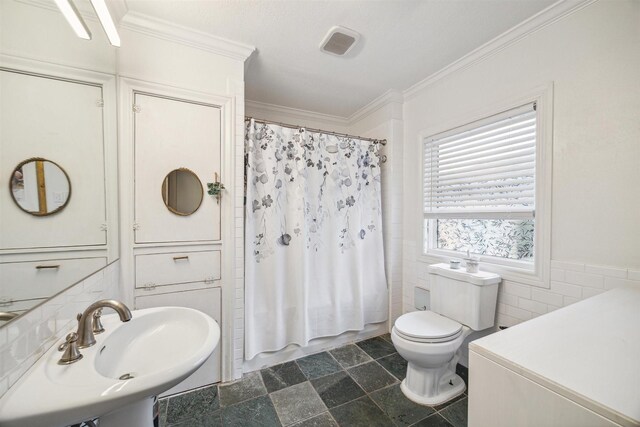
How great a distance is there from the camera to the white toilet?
1.60 metres

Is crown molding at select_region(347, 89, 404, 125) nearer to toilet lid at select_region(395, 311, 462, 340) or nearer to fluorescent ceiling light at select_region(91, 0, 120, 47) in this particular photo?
toilet lid at select_region(395, 311, 462, 340)

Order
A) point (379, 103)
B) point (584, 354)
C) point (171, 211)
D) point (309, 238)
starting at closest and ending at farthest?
point (584, 354) < point (171, 211) < point (309, 238) < point (379, 103)

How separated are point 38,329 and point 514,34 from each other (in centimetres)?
276

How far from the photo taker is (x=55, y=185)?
3.34 ft

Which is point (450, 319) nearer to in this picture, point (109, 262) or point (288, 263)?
point (288, 263)

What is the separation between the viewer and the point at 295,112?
2.93m

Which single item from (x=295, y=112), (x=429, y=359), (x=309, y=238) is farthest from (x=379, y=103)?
(x=429, y=359)

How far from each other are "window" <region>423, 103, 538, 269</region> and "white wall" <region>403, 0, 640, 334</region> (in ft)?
0.51

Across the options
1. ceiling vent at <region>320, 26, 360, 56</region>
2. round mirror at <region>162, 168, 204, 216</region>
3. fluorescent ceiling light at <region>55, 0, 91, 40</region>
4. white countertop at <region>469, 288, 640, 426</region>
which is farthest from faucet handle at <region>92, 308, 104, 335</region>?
ceiling vent at <region>320, 26, 360, 56</region>

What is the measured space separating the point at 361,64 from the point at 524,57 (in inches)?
42.1

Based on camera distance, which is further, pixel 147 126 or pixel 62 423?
pixel 147 126

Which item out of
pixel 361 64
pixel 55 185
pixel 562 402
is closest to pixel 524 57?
pixel 361 64

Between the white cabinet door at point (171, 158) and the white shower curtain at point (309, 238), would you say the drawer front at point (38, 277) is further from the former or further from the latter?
the white shower curtain at point (309, 238)

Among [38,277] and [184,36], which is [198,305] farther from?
[184,36]
